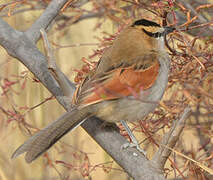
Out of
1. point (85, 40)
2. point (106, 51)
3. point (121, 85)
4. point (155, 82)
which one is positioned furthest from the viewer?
point (85, 40)

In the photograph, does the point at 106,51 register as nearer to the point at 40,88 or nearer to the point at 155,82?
the point at 155,82

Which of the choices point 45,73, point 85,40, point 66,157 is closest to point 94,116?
point 45,73

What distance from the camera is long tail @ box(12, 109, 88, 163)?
2.55 metres

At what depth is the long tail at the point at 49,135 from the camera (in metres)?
2.55

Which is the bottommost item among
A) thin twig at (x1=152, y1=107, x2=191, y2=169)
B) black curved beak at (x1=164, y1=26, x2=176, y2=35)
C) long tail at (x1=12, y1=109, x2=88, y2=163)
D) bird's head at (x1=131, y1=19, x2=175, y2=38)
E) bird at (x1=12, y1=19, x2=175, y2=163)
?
thin twig at (x1=152, y1=107, x2=191, y2=169)

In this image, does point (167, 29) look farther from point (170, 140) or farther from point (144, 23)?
point (170, 140)

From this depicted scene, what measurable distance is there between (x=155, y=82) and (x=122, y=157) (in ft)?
2.05

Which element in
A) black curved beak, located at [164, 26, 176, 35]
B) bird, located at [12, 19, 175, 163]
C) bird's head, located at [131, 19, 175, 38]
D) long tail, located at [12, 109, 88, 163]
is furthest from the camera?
bird's head, located at [131, 19, 175, 38]

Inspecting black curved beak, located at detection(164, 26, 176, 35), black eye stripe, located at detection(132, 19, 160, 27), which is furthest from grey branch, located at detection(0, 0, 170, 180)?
black curved beak, located at detection(164, 26, 176, 35)

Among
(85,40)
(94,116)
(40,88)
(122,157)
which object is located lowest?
(122,157)

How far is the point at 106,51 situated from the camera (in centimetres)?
326

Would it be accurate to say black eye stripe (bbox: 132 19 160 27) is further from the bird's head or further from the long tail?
the long tail

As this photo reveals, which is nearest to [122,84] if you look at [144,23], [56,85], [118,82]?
[118,82]

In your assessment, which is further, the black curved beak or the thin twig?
the black curved beak
